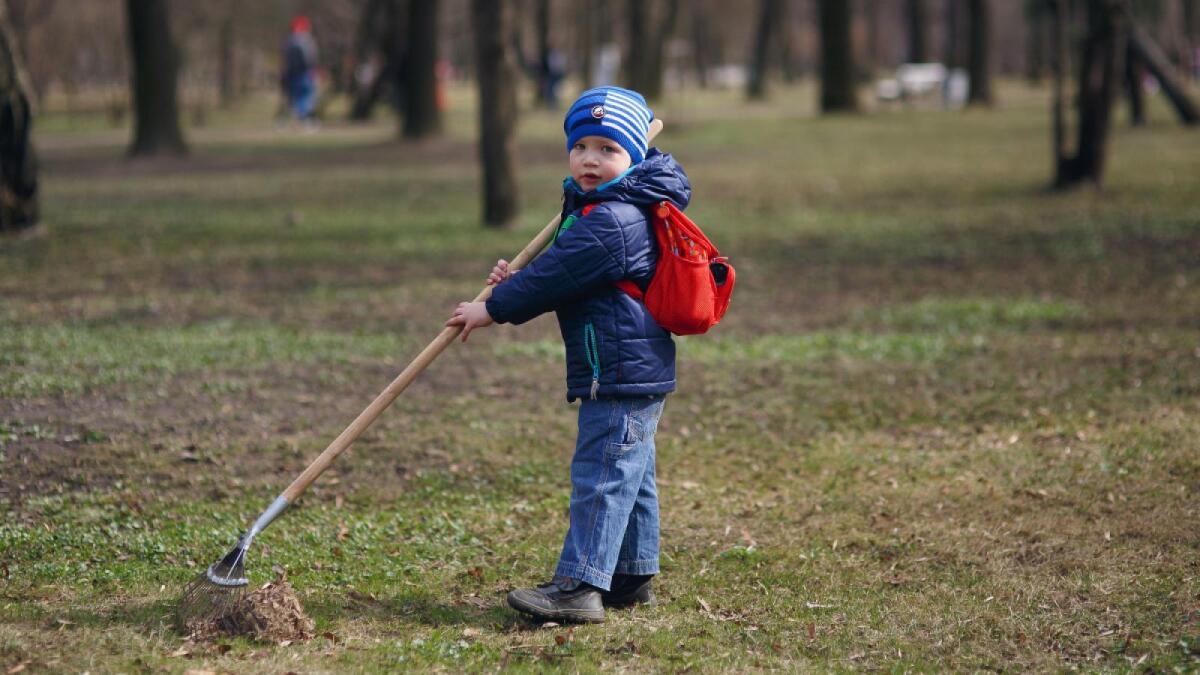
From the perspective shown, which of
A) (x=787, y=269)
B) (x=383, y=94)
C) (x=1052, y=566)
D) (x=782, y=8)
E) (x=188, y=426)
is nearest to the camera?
(x=1052, y=566)

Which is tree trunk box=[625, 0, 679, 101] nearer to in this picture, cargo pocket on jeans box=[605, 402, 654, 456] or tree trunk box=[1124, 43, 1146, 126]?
tree trunk box=[1124, 43, 1146, 126]

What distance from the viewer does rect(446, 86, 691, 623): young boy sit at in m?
4.25

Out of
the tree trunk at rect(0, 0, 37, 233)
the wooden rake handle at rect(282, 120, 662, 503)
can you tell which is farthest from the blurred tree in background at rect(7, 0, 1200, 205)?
the wooden rake handle at rect(282, 120, 662, 503)

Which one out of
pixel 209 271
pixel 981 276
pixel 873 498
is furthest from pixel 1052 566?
pixel 209 271

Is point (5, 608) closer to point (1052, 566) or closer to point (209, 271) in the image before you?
point (1052, 566)

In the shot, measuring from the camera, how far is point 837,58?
29625 mm

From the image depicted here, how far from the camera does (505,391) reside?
7.61 m

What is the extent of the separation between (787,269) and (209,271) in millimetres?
4630

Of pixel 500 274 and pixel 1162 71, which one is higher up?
pixel 500 274

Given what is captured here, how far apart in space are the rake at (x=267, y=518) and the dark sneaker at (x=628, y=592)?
0.95 meters

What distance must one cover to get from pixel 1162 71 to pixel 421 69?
11866 mm

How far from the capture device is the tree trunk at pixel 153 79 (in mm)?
19094

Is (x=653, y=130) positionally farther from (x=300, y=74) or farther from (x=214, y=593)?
(x=300, y=74)

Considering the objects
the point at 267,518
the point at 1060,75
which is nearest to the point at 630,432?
the point at 267,518
